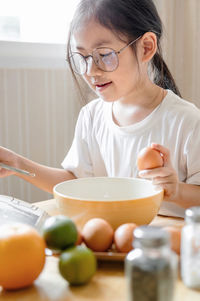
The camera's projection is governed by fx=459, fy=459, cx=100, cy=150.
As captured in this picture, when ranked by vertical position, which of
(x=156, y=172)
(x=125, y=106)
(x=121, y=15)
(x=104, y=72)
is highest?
(x=121, y=15)

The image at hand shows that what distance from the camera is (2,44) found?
1.83 m

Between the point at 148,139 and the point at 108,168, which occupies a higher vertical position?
the point at 148,139

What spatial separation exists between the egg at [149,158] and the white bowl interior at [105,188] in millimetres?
81

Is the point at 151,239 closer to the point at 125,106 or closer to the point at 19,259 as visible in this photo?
the point at 19,259

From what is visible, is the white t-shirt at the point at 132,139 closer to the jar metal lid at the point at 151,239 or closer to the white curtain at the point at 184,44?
the jar metal lid at the point at 151,239

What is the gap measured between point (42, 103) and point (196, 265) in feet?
4.57

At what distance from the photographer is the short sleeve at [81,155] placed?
1.47 m

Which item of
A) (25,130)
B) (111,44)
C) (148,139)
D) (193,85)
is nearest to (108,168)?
(148,139)

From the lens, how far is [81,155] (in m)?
1.50

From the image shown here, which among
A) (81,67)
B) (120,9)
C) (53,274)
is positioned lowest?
(53,274)

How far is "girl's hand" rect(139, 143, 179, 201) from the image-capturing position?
3.23ft

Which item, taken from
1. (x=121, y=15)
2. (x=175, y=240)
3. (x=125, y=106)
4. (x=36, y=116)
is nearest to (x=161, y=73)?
(x=125, y=106)

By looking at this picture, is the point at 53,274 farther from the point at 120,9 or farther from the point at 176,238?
the point at 120,9

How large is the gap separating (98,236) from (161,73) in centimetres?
88
